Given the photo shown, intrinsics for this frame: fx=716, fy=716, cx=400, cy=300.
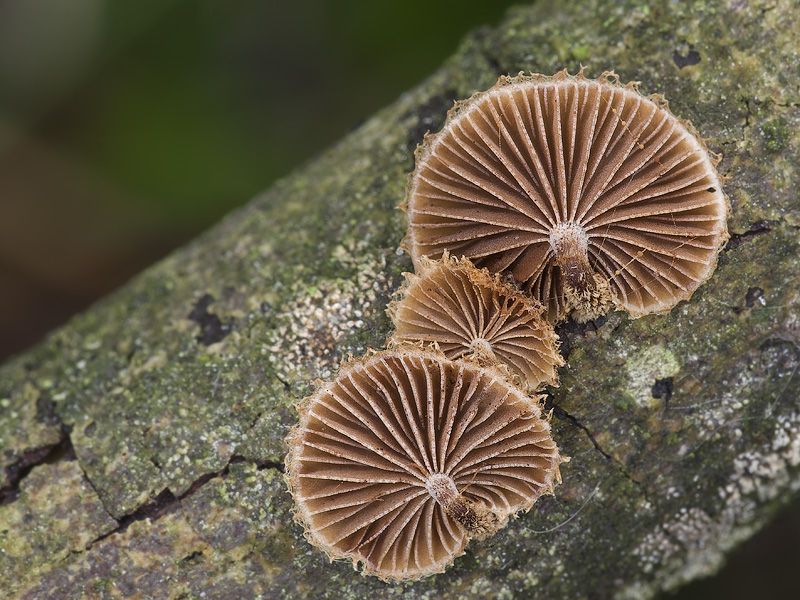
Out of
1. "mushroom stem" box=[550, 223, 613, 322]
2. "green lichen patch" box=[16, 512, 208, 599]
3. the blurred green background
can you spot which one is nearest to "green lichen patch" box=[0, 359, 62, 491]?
"green lichen patch" box=[16, 512, 208, 599]

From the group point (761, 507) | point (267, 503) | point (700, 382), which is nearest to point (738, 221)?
point (700, 382)

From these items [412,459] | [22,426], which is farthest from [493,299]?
[22,426]

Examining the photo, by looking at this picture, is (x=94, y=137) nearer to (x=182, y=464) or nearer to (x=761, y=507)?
(x=182, y=464)

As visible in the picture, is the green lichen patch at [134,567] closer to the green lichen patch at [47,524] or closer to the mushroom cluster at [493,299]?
the green lichen patch at [47,524]

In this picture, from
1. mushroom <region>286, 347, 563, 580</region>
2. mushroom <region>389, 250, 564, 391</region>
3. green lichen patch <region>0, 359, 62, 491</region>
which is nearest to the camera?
mushroom <region>286, 347, 563, 580</region>

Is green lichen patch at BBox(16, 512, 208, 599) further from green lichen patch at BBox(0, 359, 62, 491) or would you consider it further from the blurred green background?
the blurred green background

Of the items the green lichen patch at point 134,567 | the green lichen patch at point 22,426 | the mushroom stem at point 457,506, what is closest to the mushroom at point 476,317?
the mushroom stem at point 457,506
